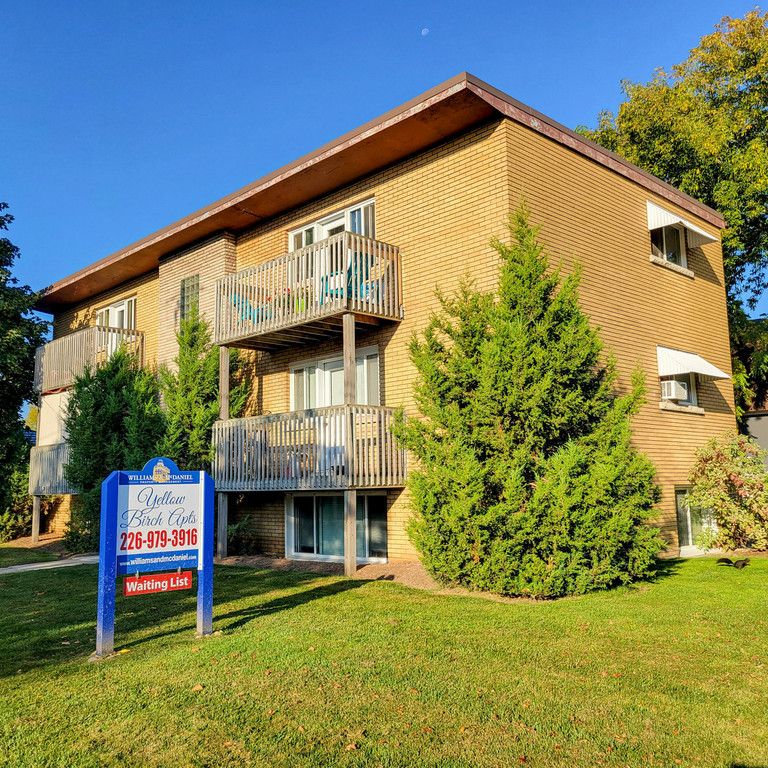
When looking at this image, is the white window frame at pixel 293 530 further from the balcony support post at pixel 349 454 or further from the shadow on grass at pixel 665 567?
the shadow on grass at pixel 665 567

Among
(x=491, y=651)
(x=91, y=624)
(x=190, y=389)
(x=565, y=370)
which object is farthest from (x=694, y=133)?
(x=91, y=624)

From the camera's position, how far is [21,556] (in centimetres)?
1770

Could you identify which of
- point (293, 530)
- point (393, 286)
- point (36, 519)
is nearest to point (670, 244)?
point (393, 286)

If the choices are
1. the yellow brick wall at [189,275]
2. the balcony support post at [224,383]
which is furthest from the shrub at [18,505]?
the balcony support post at [224,383]

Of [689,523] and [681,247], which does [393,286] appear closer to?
[681,247]

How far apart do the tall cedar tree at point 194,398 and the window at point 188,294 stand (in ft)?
4.80

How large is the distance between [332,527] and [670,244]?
33.4ft

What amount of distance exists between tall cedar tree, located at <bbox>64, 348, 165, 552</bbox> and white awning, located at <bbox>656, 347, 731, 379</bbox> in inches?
440

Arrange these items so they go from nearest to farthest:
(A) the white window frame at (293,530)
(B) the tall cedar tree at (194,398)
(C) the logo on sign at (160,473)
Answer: (C) the logo on sign at (160,473) < (A) the white window frame at (293,530) < (B) the tall cedar tree at (194,398)

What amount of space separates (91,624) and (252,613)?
1884 mm

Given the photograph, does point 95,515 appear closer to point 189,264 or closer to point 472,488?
point 189,264

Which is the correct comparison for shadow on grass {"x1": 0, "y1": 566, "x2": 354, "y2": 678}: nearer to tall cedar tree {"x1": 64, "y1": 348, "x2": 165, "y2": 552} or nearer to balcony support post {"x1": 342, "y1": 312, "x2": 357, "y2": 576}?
balcony support post {"x1": 342, "y1": 312, "x2": 357, "y2": 576}

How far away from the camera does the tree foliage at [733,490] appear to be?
547 inches

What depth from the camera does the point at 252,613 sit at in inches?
355
